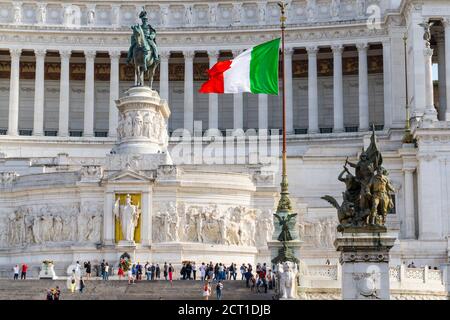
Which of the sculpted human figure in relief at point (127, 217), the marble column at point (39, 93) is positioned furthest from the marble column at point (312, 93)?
the sculpted human figure in relief at point (127, 217)

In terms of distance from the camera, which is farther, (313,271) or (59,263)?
(59,263)

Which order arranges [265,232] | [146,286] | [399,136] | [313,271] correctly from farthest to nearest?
[399,136] < [265,232] < [146,286] < [313,271]

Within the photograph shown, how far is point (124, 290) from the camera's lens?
45344 mm

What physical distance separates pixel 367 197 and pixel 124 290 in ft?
50.9

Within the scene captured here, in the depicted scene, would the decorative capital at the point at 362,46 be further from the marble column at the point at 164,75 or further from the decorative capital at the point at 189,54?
the marble column at the point at 164,75

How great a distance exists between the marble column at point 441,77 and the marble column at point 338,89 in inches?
355

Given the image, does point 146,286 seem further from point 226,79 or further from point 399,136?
point 399,136

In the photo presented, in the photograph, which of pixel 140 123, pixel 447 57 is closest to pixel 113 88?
pixel 140 123

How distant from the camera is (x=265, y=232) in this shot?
60.6 m

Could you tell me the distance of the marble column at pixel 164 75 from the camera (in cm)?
9238

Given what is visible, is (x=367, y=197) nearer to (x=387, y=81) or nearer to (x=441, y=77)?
(x=441, y=77)

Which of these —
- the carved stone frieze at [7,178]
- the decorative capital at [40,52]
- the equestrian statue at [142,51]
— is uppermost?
the decorative capital at [40,52]
